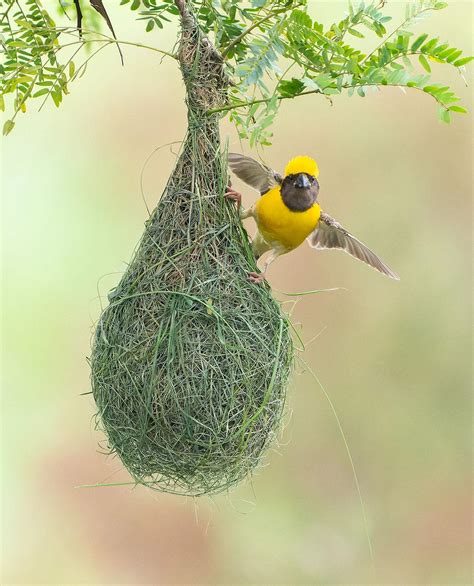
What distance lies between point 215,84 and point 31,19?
1.97ft

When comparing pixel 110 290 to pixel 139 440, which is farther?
pixel 110 290

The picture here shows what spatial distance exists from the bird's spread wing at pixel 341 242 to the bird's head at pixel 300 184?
145 mm

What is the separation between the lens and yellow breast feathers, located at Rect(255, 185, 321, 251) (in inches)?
85.5

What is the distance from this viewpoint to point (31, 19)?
7.37 feet

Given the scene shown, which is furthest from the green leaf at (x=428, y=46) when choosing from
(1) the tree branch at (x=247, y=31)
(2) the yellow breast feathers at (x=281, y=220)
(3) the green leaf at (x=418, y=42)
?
(2) the yellow breast feathers at (x=281, y=220)

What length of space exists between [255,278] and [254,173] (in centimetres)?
36

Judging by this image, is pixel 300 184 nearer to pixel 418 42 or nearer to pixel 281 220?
pixel 281 220

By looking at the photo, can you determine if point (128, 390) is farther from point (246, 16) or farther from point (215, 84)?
point (246, 16)

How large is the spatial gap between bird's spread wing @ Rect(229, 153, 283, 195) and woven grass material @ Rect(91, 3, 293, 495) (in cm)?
17

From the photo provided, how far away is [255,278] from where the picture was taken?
6.91 feet

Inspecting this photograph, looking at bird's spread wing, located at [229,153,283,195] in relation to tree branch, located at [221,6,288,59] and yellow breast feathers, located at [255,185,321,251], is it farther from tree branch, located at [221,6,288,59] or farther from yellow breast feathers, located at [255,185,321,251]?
tree branch, located at [221,6,288,59]

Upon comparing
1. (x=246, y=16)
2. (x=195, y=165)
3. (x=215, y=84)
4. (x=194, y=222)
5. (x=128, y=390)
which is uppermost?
(x=246, y=16)

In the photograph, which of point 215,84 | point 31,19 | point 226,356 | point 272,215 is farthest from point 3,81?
point 226,356

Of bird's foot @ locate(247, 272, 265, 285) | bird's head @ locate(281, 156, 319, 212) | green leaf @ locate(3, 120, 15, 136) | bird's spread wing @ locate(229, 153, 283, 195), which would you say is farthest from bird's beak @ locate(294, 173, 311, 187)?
green leaf @ locate(3, 120, 15, 136)
